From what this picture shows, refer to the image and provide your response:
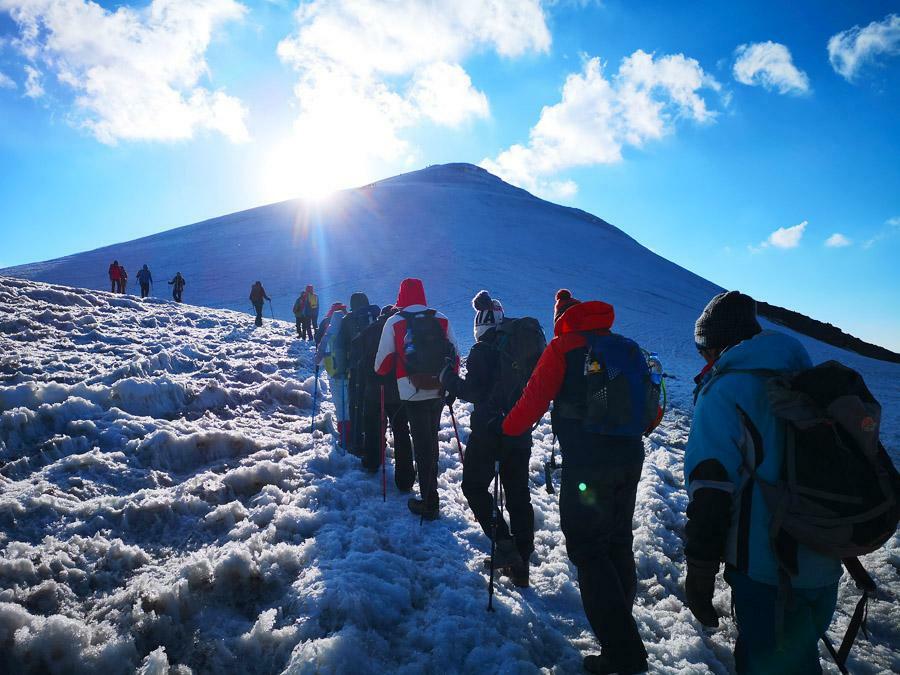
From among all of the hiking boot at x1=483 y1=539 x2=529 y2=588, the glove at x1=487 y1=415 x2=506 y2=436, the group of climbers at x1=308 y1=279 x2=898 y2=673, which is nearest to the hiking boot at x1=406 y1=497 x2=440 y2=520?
the group of climbers at x1=308 y1=279 x2=898 y2=673

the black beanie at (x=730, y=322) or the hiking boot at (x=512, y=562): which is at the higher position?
the black beanie at (x=730, y=322)

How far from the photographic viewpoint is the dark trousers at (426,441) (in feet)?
16.4

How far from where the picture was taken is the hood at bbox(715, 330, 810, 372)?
2.34 metres

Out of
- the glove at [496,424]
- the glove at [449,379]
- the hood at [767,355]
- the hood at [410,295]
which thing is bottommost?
the glove at [496,424]

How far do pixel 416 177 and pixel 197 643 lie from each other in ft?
334

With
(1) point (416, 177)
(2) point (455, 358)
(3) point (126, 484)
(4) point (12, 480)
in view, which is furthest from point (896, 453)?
(1) point (416, 177)

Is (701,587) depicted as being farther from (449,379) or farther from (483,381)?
(449,379)

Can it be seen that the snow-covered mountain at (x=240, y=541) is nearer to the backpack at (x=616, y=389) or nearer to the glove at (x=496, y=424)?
the glove at (x=496, y=424)

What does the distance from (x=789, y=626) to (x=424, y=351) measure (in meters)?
3.50

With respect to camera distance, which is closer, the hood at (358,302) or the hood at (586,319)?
the hood at (586,319)

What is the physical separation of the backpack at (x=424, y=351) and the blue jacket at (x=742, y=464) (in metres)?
2.86

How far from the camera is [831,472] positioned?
2.11 metres

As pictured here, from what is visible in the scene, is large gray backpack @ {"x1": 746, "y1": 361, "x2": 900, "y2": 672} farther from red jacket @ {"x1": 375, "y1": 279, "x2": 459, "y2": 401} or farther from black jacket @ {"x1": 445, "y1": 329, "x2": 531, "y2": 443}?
red jacket @ {"x1": 375, "y1": 279, "x2": 459, "y2": 401}

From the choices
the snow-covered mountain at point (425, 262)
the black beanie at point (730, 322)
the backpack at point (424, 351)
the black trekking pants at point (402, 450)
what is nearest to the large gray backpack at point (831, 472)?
the black beanie at point (730, 322)
